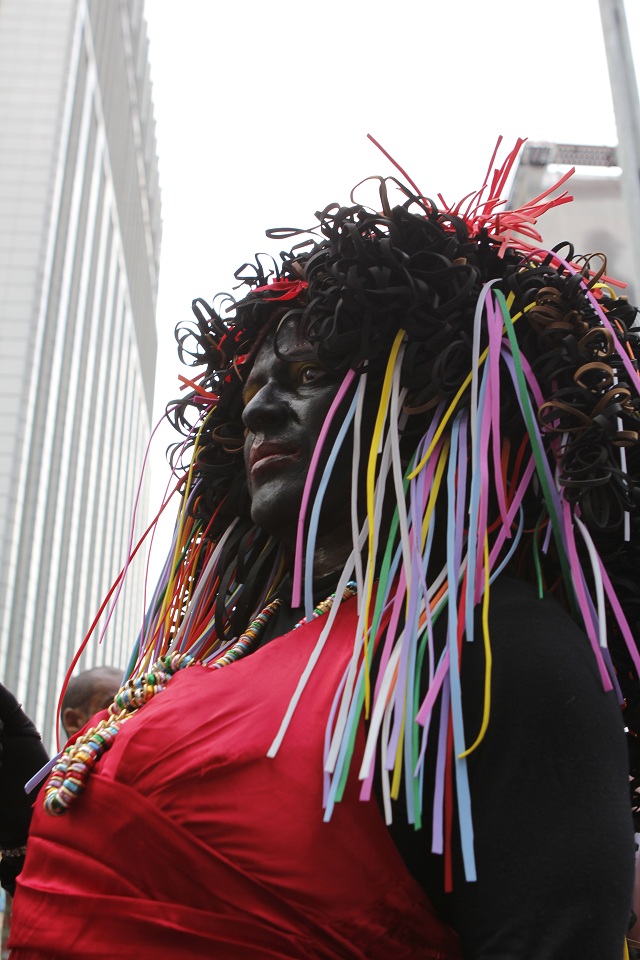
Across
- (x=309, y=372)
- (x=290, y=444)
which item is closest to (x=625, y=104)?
(x=309, y=372)

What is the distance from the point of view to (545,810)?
129 cm

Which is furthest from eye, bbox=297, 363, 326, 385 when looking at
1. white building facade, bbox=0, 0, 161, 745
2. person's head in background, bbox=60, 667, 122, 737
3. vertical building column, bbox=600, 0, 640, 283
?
white building facade, bbox=0, 0, 161, 745

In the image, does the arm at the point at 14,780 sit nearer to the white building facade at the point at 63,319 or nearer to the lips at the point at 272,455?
the lips at the point at 272,455

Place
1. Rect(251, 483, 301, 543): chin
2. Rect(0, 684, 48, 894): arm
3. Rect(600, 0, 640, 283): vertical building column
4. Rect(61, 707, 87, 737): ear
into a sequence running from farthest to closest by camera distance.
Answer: Rect(600, 0, 640, 283): vertical building column → Rect(61, 707, 87, 737): ear → Rect(0, 684, 48, 894): arm → Rect(251, 483, 301, 543): chin

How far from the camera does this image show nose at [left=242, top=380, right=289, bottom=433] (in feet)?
6.21

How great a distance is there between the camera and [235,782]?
140cm

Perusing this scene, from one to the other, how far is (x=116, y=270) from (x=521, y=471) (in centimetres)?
6069

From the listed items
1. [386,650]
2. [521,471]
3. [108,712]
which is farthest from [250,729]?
[521,471]

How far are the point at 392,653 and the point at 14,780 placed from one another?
1.04m

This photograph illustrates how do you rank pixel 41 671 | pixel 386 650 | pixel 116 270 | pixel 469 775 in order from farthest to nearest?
1. pixel 116 270
2. pixel 41 671
3. pixel 386 650
4. pixel 469 775

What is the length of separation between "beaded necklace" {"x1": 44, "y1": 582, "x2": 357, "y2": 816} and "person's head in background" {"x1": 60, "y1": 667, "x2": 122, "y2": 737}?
312 cm

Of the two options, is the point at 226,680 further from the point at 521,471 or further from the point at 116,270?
the point at 116,270

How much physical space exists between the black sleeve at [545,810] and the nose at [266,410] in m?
0.64

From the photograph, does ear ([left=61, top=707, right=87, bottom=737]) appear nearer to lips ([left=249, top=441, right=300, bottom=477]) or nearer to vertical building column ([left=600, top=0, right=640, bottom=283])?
lips ([left=249, top=441, right=300, bottom=477])
